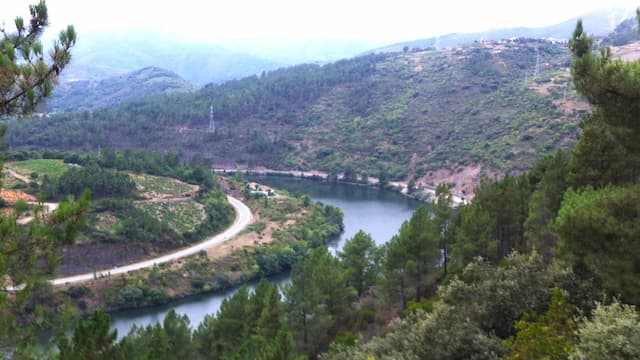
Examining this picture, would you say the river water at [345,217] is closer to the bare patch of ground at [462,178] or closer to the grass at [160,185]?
the bare patch of ground at [462,178]

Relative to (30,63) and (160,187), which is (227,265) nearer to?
(160,187)

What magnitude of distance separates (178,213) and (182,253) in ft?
19.7

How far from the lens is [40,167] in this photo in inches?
1770

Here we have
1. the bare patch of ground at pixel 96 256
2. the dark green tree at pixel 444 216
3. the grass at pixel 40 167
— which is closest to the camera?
the dark green tree at pixel 444 216

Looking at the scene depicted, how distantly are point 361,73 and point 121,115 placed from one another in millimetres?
38266

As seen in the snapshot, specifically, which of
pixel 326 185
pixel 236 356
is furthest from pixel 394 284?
pixel 326 185

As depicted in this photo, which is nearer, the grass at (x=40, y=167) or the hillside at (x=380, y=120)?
the grass at (x=40, y=167)

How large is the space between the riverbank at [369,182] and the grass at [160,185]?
71.4 feet

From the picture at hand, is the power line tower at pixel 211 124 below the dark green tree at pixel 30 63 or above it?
below

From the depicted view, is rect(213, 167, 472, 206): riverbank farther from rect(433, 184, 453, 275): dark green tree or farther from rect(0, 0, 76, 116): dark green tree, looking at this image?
rect(0, 0, 76, 116): dark green tree

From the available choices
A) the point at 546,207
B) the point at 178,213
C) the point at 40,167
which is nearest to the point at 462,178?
the point at 178,213

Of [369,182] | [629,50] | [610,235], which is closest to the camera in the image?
[610,235]

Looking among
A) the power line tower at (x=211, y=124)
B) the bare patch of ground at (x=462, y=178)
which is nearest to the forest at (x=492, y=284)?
the bare patch of ground at (x=462, y=178)

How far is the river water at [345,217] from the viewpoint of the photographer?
2991cm
